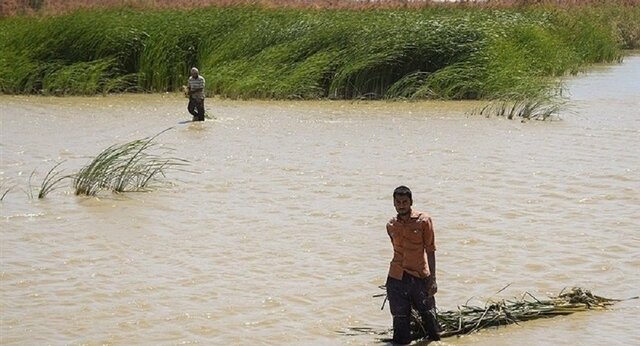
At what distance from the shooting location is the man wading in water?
7.83 meters

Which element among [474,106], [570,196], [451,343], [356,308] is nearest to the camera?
[451,343]

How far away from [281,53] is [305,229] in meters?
13.3

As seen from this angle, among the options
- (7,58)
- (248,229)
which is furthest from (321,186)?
(7,58)

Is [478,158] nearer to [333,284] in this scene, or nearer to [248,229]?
[248,229]

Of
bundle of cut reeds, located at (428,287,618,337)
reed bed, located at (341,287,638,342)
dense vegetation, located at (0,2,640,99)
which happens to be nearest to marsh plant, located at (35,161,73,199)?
reed bed, located at (341,287,638,342)

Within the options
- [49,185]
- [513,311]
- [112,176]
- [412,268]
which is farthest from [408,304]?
[49,185]

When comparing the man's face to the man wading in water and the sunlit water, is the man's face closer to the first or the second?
the man wading in water

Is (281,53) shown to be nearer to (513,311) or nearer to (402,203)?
(513,311)

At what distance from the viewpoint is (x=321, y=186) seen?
1468 centimetres

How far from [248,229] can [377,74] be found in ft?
42.2

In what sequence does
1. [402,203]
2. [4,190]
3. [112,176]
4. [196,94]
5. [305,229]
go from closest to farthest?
[402,203]
[305,229]
[112,176]
[4,190]
[196,94]

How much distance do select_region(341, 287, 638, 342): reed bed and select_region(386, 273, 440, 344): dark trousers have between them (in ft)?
0.30

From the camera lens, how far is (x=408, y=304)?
798 cm

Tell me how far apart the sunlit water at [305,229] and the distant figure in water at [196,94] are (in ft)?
1.50
